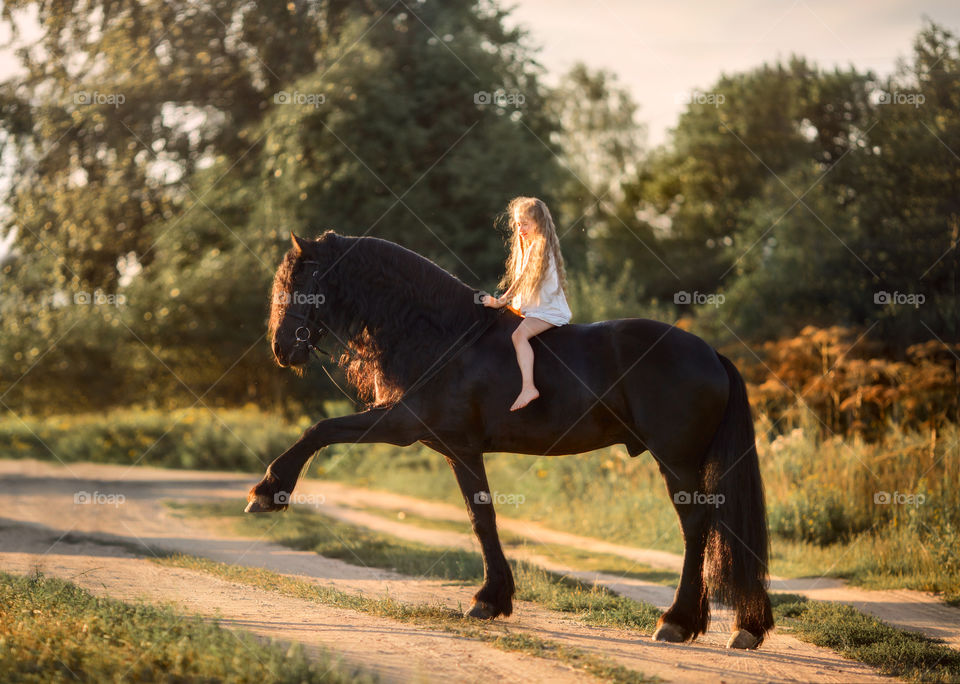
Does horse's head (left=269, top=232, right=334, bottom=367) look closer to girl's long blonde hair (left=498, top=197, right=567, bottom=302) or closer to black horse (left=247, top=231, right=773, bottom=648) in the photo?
black horse (left=247, top=231, right=773, bottom=648)

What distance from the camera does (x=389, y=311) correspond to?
6398mm

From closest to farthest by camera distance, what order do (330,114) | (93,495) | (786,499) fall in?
1. (786,499)
2. (93,495)
3. (330,114)

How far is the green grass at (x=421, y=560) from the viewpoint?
701 centimetres

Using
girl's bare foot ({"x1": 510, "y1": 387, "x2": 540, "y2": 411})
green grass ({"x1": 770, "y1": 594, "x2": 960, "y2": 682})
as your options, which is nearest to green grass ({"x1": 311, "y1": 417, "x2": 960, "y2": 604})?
green grass ({"x1": 770, "y1": 594, "x2": 960, "y2": 682})

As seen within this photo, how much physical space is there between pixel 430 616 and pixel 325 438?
148 centimetres

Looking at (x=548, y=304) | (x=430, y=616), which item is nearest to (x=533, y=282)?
(x=548, y=304)

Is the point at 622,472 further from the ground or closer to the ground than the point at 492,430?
closer to the ground

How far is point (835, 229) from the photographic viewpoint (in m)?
20.8

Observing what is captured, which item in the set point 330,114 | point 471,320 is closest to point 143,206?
point 330,114

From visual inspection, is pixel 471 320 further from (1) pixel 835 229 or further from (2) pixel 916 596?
(1) pixel 835 229

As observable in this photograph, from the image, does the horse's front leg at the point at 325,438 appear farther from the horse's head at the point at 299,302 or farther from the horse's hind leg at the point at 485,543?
the horse's head at the point at 299,302

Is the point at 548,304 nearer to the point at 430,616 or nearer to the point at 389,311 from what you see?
the point at 389,311

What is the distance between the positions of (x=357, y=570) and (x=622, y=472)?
602 cm

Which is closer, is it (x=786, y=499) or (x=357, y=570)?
(x=357, y=570)
